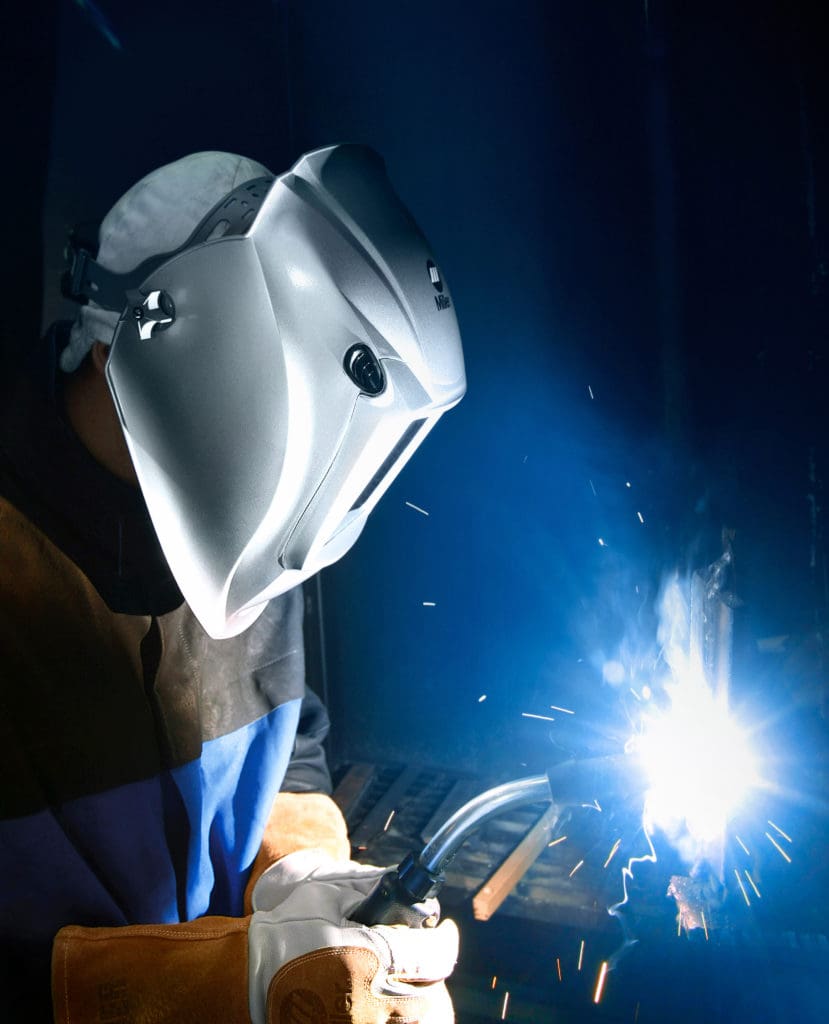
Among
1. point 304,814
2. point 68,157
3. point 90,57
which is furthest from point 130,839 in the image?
point 90,57

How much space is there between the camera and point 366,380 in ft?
3.57

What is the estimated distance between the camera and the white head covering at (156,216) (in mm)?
1116

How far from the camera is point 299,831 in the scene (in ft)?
5.28

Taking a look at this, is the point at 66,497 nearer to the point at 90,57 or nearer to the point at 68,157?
the point at 68,157

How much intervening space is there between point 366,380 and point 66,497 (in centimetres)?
46

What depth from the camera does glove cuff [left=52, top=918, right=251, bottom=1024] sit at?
118 centimetres

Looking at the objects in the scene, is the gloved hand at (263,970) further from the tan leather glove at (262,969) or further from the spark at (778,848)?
the spark at (778,848)

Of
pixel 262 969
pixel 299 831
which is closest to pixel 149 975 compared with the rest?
pixel 262 969

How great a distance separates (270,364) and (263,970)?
834mm

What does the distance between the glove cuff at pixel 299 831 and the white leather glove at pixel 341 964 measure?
25 cm

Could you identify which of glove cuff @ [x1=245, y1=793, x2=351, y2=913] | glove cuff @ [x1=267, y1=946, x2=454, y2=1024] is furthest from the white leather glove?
glove cuff @ [x1=245, y1=793, x2=351, y2=913]

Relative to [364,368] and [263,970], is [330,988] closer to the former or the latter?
[263,970]

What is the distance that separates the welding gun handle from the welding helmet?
428 mm

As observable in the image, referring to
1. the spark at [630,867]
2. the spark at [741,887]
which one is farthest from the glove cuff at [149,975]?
the spark at [741,887]
